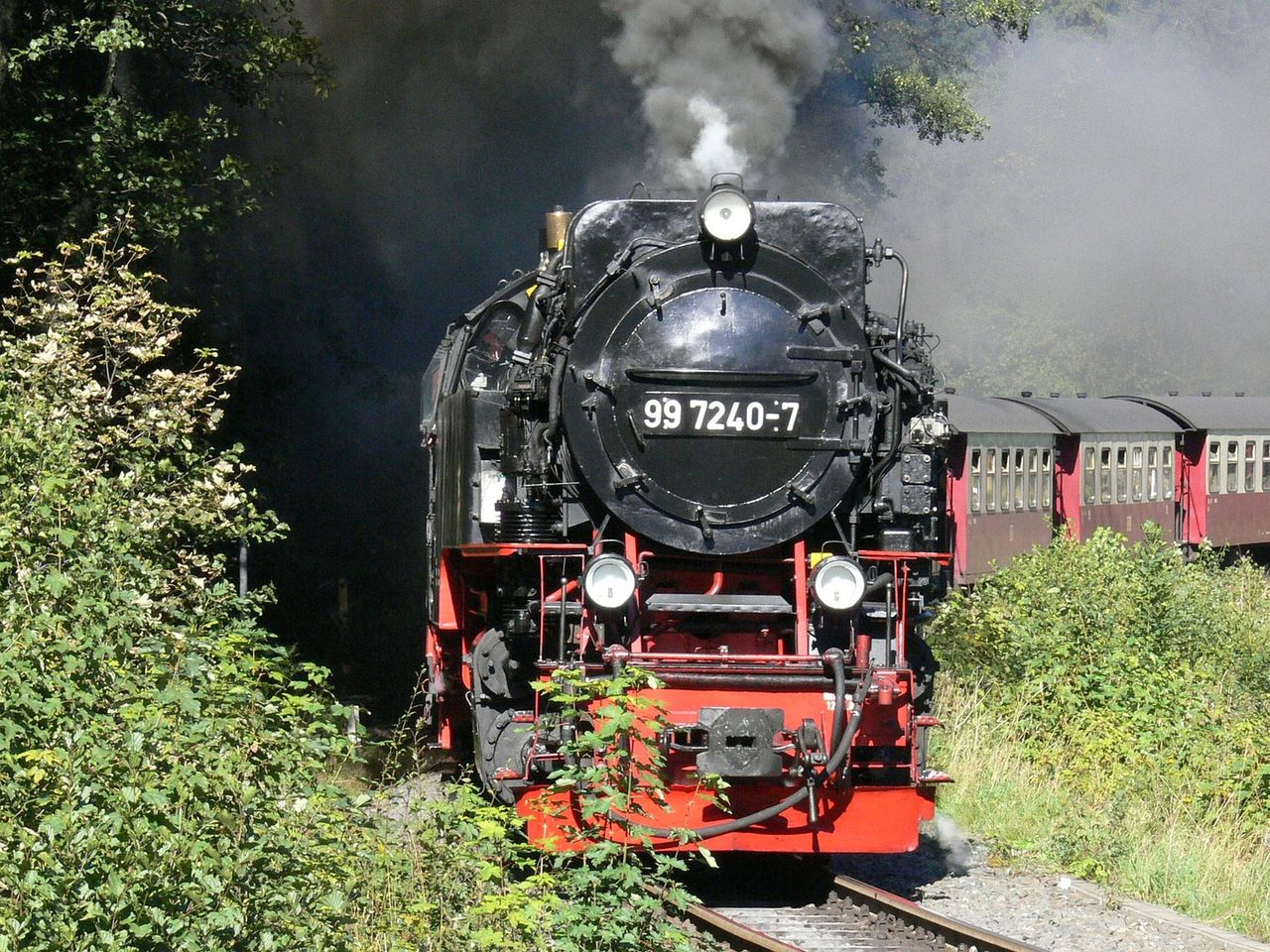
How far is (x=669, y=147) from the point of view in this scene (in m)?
10.2

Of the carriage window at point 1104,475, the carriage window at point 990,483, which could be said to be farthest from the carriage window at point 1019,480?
the carriage window at point 1104,475

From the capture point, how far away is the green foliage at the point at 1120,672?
8.90 meters

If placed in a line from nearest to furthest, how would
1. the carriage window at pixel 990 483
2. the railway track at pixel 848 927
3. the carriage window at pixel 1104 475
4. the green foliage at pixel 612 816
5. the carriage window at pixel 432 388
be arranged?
the green foliage at pixel 612 816, the railway track at pixel 848 927, the carriage window at pixel 432 388, the carriage window at pixel 990 483, the carriage window at pixel 1104 475

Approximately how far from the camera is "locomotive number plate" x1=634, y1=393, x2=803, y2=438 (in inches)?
275

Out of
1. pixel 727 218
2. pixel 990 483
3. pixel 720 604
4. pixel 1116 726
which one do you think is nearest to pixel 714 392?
pixel 727 218

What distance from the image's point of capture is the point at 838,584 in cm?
681

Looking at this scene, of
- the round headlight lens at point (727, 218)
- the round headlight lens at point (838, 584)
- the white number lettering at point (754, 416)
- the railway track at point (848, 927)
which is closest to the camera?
the railway track at point (848, 927)

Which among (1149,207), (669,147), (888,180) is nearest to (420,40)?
(669,147)

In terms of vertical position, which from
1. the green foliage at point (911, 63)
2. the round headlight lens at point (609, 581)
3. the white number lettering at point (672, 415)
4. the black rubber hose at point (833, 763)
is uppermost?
the green foliage at point (911, 63)

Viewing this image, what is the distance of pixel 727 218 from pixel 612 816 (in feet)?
8.72

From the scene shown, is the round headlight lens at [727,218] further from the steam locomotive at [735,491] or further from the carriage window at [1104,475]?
the carriage window at [1104,475]

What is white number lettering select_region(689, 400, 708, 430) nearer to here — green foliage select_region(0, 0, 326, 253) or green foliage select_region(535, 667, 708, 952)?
green foliage select_region(535, 667, 708, 952)

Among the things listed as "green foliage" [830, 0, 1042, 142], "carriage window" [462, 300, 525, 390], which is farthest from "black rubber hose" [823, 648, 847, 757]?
"green foliage" [830, 0, 1042, 142]

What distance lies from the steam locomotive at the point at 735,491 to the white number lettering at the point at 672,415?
2 cm
